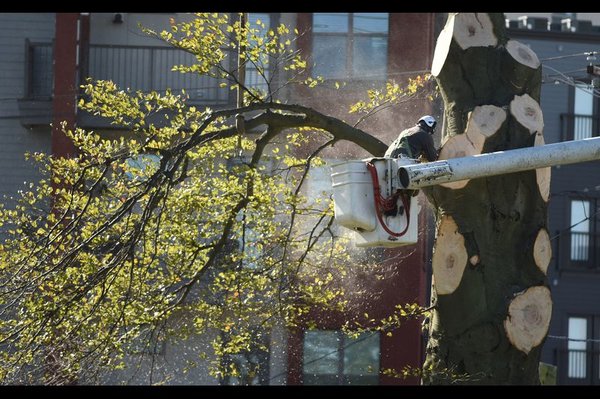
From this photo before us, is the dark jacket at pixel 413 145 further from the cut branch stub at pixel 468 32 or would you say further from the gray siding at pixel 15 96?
the gray siding at pixel 15 96

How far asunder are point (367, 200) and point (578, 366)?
22.8 meters

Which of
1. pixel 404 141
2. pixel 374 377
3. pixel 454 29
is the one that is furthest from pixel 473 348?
pixel 374 377

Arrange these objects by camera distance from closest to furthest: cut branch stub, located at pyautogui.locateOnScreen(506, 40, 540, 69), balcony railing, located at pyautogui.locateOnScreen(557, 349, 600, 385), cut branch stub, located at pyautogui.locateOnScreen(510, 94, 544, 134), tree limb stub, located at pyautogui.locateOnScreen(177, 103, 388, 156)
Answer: cut branch stub, located at pyautogui.locateOnScreen(510, 94, 544, 134) → cut branch stub, located at pyautogui.locateOnScreen(506, 40, 540, 69) → tree limb stub, located at pyautogui.locateOnScreen(177, 103, 388, 156) → balcony railing, located at pyautogui.locateOnScreen(557, 349, 600, 385)

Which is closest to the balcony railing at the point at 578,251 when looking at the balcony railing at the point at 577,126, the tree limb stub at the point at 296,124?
the balcony railing at the point at 577,126

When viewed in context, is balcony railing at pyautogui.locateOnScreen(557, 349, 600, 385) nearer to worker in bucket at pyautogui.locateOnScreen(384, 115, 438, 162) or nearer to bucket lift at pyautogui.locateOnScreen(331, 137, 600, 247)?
worker in bucket at pyautogui.locateOnScreen(384, 115, 438, 162)

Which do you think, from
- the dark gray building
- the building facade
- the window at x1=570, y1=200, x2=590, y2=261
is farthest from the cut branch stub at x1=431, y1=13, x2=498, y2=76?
the window at x1=570, y1=200, x2=590, y2=261

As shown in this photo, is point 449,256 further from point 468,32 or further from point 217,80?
point 217,80

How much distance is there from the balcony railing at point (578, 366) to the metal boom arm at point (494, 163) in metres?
21.6

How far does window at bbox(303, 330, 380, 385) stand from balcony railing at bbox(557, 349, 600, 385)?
8178 millimetres

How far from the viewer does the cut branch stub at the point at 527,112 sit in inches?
441

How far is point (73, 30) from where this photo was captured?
23766mm

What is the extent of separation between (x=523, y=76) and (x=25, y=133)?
14.9 meters

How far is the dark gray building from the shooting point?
30.8m

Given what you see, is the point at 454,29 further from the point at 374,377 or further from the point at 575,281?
the point at 575,281
